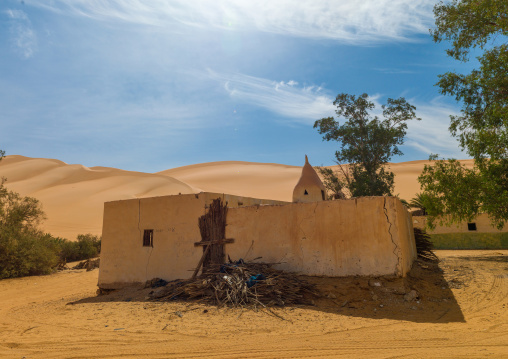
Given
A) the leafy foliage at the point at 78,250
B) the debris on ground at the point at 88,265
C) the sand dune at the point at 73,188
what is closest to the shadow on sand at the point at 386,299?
the debris on ground at the point at 88,265

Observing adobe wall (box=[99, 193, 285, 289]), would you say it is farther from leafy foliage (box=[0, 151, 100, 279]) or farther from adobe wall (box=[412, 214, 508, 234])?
adobe wall (box=[412, 214, 508, 234])

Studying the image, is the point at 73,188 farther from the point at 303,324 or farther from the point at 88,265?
the point at 303,324

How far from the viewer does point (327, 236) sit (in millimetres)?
8102

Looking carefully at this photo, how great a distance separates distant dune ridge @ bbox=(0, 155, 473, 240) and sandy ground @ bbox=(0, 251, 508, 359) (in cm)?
2611

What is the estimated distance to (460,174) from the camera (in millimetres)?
12875

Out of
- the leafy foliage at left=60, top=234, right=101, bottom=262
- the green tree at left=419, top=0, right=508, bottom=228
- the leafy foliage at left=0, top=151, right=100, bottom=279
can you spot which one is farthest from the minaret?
the leafy foliage at left=60, top=234, right=101, bottom=262

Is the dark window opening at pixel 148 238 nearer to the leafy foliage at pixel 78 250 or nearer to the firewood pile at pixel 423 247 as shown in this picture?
the firewood pile at pixel 423 247

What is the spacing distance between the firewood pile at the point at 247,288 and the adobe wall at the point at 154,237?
1.47 meters

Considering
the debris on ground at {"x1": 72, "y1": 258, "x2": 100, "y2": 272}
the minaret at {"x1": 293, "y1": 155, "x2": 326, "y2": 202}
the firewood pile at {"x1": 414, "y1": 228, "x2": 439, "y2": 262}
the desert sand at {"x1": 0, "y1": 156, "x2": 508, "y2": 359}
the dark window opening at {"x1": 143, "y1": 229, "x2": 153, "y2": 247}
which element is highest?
the minaret at {"x1": 293, "y1": 155, "x2": 326, "y2": 202}

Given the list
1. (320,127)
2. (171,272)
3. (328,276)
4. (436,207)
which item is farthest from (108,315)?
(320,127)

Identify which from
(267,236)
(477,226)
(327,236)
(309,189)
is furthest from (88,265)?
(477,226)

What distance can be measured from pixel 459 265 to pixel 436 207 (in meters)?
2.51

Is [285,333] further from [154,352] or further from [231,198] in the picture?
[231,198]

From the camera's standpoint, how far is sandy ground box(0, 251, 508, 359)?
15.0 feet
